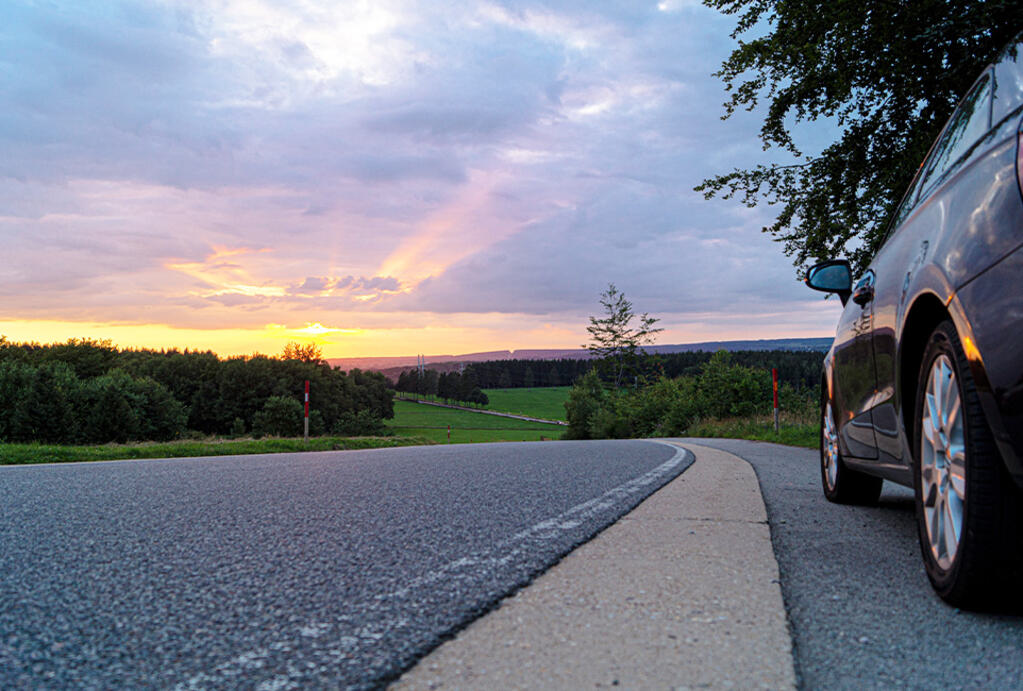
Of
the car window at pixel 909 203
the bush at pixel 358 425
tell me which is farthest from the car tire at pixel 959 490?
the bush at pixel 358 425

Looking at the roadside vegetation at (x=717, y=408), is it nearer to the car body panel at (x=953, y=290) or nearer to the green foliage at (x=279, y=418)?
the car body panel at (x=953, y=290)

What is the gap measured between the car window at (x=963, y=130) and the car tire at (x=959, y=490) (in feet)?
2.71

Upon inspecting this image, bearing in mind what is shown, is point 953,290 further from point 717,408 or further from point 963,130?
point 717,408

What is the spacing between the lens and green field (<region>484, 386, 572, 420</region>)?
104 m

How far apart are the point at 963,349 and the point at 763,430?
17.0 metres

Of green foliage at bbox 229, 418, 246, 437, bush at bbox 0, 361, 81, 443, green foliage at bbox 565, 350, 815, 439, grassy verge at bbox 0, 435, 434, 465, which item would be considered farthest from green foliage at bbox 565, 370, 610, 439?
grassy verge at bbox 0, 435, 434, 465

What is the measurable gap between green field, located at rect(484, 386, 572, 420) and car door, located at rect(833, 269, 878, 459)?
93.4m

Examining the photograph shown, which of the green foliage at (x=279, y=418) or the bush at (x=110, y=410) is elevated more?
the bush at (x=110, y=410)

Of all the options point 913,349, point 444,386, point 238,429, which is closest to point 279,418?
point 238,429

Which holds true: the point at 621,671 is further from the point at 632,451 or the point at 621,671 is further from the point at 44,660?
the point at 632,451

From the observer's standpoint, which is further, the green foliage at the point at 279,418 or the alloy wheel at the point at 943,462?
the green foliage at the point at 279,418

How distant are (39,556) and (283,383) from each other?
200 feet

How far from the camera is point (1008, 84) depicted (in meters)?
2.44

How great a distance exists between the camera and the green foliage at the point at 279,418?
56.1 metres
